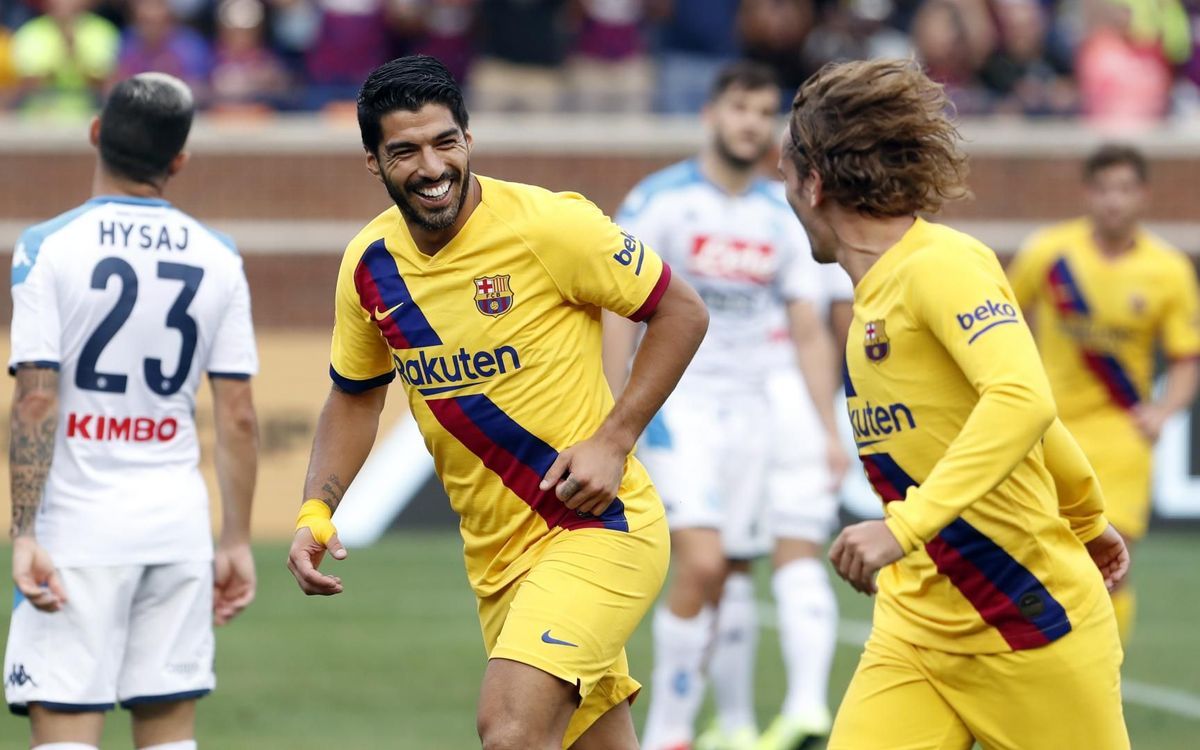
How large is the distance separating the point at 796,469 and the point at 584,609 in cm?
373

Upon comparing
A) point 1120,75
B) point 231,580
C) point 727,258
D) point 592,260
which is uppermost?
point 592,260

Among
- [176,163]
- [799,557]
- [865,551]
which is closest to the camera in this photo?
[865,551]

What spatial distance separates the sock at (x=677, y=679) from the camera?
7566mm

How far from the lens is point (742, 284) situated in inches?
326

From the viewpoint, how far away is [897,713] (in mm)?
4672

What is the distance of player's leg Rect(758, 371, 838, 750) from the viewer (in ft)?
25.6

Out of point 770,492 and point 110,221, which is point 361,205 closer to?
point 770,492

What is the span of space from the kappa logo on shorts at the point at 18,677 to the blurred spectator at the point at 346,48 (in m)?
11.2

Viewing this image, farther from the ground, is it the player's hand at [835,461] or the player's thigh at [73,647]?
the player's thigh at [73,647]

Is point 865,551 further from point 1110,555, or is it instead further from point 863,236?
point 1110,555

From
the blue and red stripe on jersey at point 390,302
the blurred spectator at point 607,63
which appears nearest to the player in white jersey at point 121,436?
the blue and red stripe on jersey at point 390,302

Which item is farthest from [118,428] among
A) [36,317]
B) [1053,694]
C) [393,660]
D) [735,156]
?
[393,660]

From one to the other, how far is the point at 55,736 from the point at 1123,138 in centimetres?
1319

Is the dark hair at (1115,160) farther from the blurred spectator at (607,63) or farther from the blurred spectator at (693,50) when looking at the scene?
the blurred spectator at (607,63)
